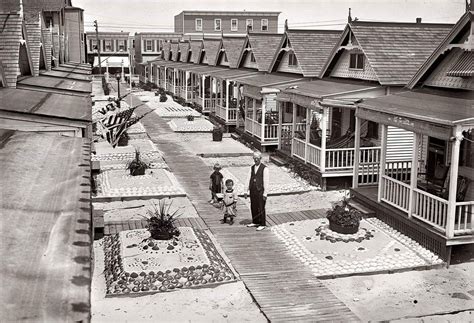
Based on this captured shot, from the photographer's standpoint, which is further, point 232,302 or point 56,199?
point 232,302

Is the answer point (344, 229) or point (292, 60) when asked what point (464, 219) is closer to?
point (344, 229)

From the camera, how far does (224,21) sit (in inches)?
2990

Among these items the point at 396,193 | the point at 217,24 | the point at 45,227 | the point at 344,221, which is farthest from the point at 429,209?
the point at 217,24

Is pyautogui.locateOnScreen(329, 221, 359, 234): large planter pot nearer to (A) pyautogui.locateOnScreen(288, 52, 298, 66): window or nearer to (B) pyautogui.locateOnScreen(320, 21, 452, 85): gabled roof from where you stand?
(B) pyautogui.locateOnScreen(320, 21, 452, 85): gabled roof

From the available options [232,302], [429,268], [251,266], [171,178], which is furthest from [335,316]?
[171,178]

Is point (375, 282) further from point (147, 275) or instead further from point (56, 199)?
point (56, 199)

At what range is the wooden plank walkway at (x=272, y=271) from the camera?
28.5ft

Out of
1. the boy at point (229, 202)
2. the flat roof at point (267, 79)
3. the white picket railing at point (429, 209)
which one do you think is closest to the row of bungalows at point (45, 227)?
the boy at point (229, 202)

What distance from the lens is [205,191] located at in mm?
16672

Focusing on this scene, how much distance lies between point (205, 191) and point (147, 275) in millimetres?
7229

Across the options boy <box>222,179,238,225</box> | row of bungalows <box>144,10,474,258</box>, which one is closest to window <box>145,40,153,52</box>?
row of bungalows <box>144,10,474,258</box>

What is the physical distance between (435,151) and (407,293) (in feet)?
23.0

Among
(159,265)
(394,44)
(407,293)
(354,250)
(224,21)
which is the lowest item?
(407,293)

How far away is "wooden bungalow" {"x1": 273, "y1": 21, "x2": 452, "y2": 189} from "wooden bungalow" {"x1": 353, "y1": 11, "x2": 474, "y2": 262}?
56.6 inches
